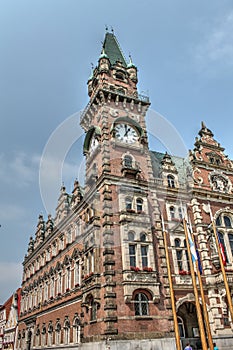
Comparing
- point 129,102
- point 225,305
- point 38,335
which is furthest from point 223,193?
point 38,335

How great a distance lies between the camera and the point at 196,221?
32531 mm

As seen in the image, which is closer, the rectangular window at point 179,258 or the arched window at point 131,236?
the arched window at point 131,236

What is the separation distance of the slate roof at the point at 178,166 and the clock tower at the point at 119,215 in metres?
1.98

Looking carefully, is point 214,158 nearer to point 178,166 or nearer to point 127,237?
point 178,166

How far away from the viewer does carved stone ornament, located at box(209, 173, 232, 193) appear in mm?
36250

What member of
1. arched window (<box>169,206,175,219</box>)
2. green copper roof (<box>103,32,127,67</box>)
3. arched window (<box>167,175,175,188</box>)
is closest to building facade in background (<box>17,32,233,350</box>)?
arched window (<box>169,206,175,219</box>)

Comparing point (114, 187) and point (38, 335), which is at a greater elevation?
point (114, 187)

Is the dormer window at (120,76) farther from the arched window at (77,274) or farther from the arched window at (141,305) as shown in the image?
the arched window at (141,305)

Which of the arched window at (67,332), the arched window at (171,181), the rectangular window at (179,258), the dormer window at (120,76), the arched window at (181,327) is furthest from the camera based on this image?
the dormer window at (120,76)

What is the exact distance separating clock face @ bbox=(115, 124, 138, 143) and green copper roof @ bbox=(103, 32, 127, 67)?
505 inches

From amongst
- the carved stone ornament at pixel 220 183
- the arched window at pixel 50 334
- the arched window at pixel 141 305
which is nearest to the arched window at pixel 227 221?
the carved stone ornament at pixel 220 183

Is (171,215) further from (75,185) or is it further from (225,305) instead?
(75,185)

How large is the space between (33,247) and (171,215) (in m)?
35.3

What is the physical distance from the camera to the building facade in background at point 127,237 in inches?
1000
